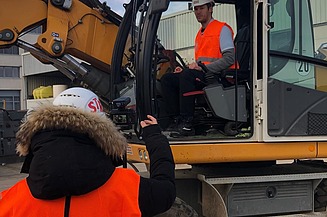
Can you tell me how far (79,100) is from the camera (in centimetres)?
210

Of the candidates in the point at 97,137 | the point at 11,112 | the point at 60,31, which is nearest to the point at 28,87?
the point at 11,112

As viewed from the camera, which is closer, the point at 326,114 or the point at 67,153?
the point at 67,153

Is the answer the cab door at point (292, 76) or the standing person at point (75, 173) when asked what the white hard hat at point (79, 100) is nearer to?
the standing person at point (75, 173)

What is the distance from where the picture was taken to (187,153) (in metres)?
3.86

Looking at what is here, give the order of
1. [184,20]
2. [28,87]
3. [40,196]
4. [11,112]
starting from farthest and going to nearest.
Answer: [28,87]
[11,112]
[184,20]
[40,196]

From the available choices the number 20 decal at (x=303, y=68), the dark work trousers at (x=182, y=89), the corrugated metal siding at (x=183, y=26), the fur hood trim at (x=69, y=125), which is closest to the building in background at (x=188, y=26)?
the corrugated metal siding at (x=183, y=26)

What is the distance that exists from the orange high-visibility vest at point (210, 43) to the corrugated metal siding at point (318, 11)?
31.8 inches

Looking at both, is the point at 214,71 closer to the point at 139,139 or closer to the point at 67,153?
the point at 139,139

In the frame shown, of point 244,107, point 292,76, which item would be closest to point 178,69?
point 244,107

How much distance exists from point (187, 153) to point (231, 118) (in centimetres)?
54

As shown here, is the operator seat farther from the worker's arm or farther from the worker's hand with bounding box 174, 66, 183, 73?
the worker's arm

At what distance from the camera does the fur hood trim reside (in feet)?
6.24

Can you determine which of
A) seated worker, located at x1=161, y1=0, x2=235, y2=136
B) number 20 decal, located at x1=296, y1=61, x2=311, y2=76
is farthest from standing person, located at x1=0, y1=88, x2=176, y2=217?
number 20 decal, located at x1=296, y1=61, x2=311, y2=76

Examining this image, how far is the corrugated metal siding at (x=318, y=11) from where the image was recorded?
Answer: 14.1 ft
